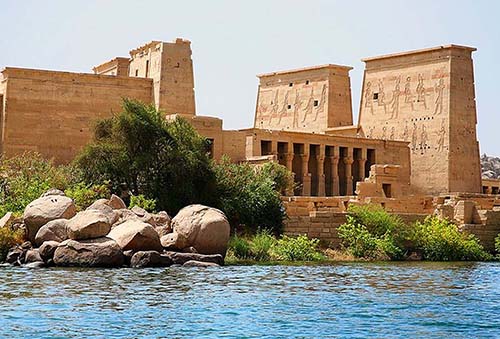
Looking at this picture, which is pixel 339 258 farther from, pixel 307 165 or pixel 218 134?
pixel 307 165

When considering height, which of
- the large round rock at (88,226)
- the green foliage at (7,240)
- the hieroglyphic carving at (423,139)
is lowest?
the green foliage at (7,240)

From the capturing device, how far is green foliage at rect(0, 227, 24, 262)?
24969mm

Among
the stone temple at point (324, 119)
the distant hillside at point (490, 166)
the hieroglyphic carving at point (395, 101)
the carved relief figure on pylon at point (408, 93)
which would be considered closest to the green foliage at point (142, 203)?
the stone temple at point (324, 119)

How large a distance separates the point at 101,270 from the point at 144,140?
924cm

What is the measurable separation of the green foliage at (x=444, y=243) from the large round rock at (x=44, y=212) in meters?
10.9

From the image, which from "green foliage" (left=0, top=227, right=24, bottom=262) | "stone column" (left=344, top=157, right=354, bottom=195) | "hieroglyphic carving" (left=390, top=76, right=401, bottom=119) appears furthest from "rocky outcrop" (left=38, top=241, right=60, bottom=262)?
"hieroglyphic carving" (left=390, top=76, right=401, bottom=119)

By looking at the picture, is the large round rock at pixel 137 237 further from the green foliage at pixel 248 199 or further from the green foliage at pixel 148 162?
the green foliage at pixel 248 199

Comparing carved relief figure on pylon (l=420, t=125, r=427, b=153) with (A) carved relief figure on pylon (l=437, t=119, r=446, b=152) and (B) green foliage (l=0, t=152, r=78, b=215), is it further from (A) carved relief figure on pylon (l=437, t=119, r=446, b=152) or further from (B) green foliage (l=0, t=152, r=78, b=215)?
(B) green foliage (l=0, t=152, r=78, b=215)

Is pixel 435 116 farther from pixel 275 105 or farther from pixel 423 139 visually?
pixel 275 105

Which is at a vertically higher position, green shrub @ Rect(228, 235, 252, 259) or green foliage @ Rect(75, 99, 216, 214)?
green foliage @ Rect(75, 99, 216, 214)

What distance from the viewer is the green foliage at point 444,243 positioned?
101 feet

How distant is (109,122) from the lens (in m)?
32.2

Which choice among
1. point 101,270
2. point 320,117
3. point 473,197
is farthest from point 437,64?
point 101,270

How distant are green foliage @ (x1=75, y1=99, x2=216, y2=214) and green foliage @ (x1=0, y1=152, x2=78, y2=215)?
102cm
